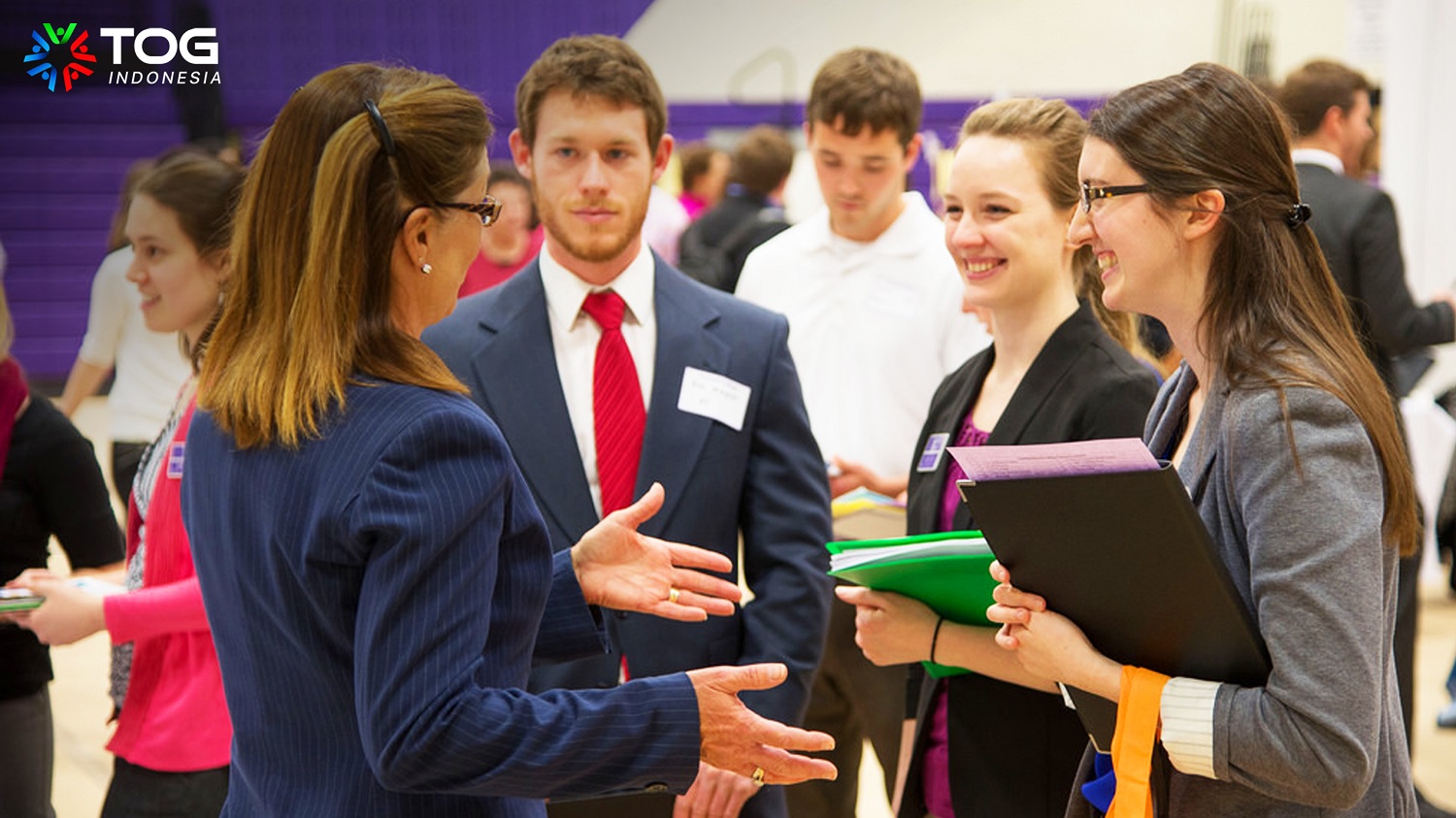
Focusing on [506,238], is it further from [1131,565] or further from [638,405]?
[1131,565]

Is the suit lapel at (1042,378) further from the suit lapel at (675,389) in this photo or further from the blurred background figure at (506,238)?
the blurred background figure at (506,238)

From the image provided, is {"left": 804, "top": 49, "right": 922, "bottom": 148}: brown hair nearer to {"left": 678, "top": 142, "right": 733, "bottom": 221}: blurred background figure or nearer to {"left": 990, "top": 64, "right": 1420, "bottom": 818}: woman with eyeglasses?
{"left": 990, "top": 64, "right": 1420, "bottom": 818}: woman with eyeglasses

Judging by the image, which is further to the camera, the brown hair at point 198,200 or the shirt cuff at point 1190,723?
the brown hair at point 198,200

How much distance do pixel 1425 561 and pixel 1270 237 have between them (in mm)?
5789

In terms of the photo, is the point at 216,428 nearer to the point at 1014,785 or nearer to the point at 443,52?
the point at 1014,785

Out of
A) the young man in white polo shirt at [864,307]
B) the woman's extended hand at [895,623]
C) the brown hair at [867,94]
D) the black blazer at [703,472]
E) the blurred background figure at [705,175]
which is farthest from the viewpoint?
the blurred background figure at [705,175]

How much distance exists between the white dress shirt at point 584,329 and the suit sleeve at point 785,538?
223 mm

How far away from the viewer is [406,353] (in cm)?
148

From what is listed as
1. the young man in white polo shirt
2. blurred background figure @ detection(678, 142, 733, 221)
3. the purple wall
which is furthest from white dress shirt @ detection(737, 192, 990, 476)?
the purple wall

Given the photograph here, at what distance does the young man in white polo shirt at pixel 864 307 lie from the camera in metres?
3.24

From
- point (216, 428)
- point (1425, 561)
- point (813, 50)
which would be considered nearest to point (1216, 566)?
point (216, 428)

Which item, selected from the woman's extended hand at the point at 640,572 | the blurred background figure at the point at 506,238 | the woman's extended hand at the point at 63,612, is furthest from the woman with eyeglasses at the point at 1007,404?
the blurred background figure at the point at 506,238

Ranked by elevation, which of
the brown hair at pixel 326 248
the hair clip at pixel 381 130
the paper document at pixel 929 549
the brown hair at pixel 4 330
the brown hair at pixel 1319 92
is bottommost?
the paper document at pixel 929 549

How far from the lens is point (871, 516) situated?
308cm
